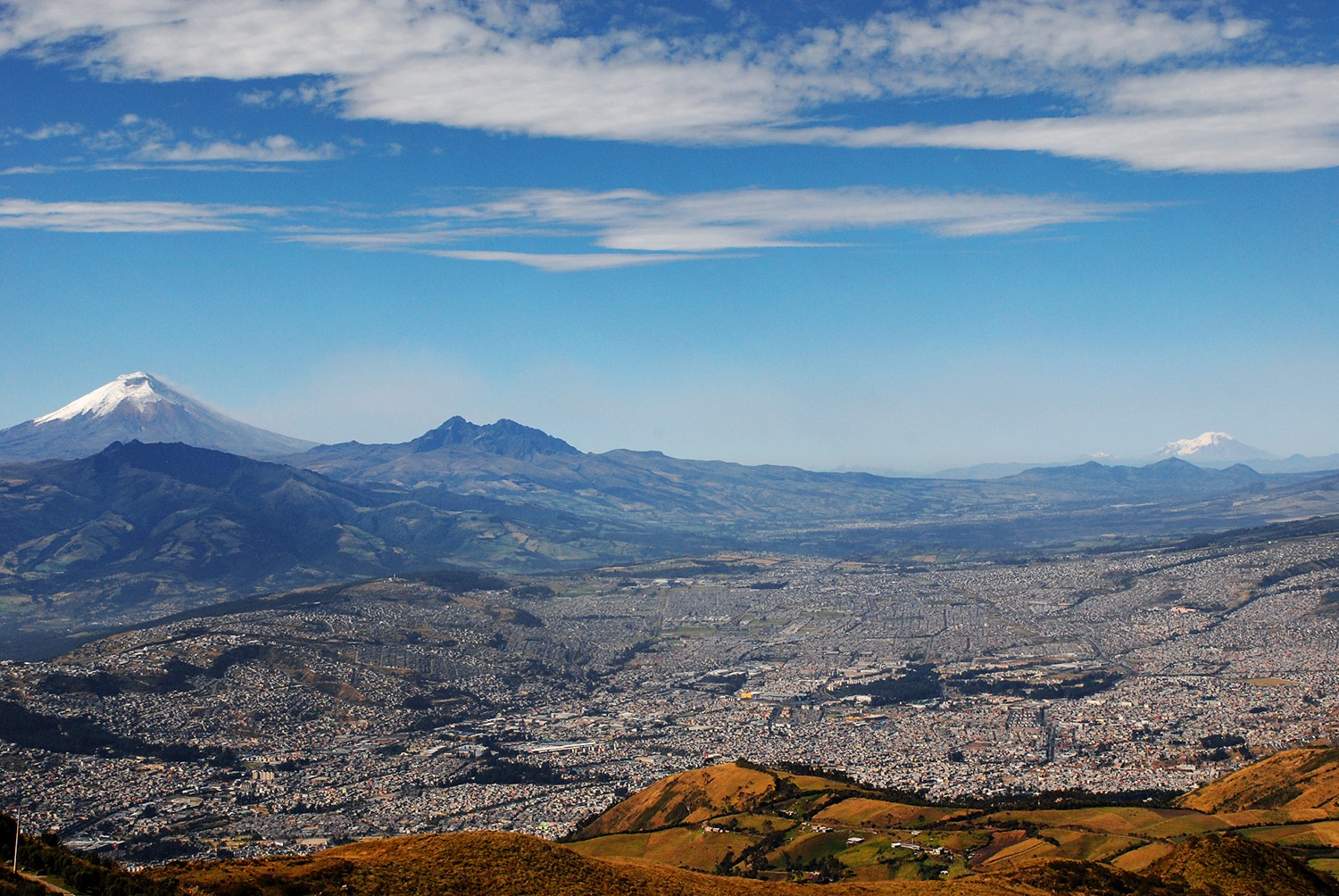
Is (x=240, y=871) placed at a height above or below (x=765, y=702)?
above

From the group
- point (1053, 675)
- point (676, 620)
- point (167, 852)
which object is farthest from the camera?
point (676, 620)

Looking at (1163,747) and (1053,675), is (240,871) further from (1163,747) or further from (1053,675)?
(1053,675)

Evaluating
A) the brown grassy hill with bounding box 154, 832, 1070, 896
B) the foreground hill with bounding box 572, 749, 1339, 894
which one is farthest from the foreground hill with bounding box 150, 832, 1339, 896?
the foreground hill with bounding box 572, 749, 1339, 894

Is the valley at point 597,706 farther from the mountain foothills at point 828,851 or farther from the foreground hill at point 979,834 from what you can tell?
the mountain foothills at point 828,851

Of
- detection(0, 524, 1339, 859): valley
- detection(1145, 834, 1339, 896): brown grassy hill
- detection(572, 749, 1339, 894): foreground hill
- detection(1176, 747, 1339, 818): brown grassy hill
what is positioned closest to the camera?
detection(1145, 834, 1339, 896): brown grassy hill

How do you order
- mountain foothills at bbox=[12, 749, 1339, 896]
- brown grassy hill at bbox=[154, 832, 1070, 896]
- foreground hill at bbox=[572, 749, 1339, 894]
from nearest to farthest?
brown grassy hill at bbox=[154, 832, 1070, 896] → mountain foothills at bbox=[12, 749, 1339, 896] → foreground hill at bbox=[572, 749, 1339, 894]

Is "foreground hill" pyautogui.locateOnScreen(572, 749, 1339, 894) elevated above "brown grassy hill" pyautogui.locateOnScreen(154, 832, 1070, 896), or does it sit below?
below

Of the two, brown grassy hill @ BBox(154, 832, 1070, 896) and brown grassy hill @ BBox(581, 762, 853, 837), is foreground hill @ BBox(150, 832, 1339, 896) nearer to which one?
brown grassy hill @ BBox(154, 832, 1070, 896)

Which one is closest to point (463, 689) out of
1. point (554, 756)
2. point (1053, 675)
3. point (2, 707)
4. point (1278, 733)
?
point (554, 756)
